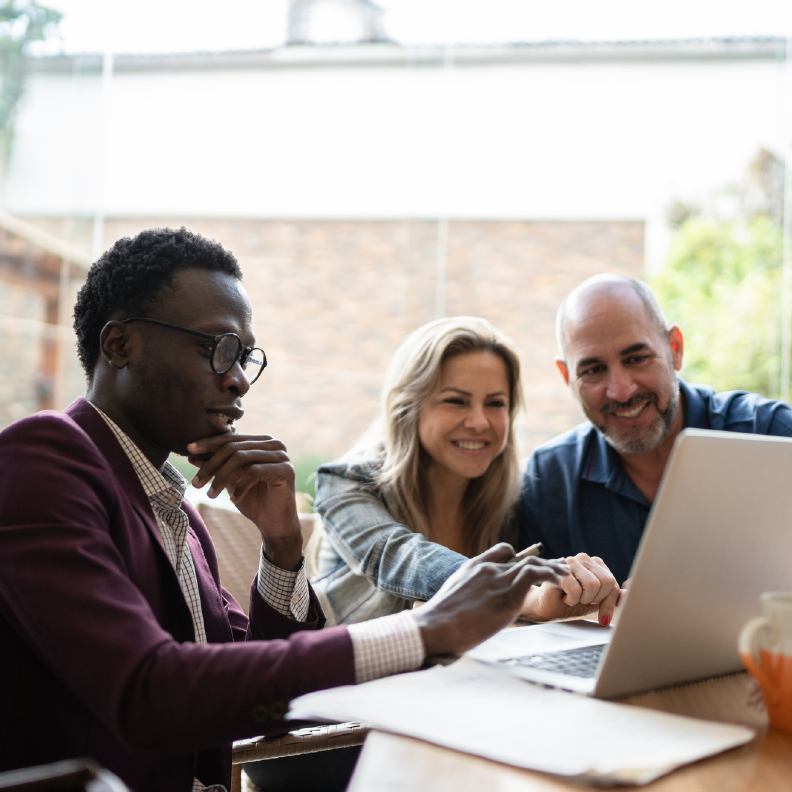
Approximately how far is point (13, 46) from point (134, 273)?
8.72ft

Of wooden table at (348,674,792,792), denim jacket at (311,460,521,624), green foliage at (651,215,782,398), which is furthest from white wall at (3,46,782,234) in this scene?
wooden table at (348,674,792,792)

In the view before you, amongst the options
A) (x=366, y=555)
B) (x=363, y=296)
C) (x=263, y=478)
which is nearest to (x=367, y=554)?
(x=366, y=555)

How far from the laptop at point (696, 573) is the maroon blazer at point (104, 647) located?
294mm

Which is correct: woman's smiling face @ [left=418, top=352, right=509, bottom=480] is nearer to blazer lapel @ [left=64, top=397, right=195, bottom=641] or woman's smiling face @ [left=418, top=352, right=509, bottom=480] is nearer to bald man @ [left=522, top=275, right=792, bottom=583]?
bald man @ [left=522, top=275, right=792, bottom=583]

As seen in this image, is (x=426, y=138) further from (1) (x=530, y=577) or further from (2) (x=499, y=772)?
(2) (x=499, y=772)

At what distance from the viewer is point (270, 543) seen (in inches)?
54.4

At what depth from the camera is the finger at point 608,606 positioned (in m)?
1.30

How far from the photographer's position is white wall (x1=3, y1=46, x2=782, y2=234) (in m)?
3.77

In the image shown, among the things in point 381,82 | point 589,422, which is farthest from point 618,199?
point 589,422

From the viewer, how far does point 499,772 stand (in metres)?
0.68

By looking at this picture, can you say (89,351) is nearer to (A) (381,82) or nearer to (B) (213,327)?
(B) (213,327)

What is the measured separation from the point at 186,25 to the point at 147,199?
857 mm

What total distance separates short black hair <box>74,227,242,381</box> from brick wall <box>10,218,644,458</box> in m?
2.66

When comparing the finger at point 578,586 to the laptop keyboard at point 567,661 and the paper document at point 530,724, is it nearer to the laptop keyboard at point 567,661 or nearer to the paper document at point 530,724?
the laptop keyboard at point 567,661
